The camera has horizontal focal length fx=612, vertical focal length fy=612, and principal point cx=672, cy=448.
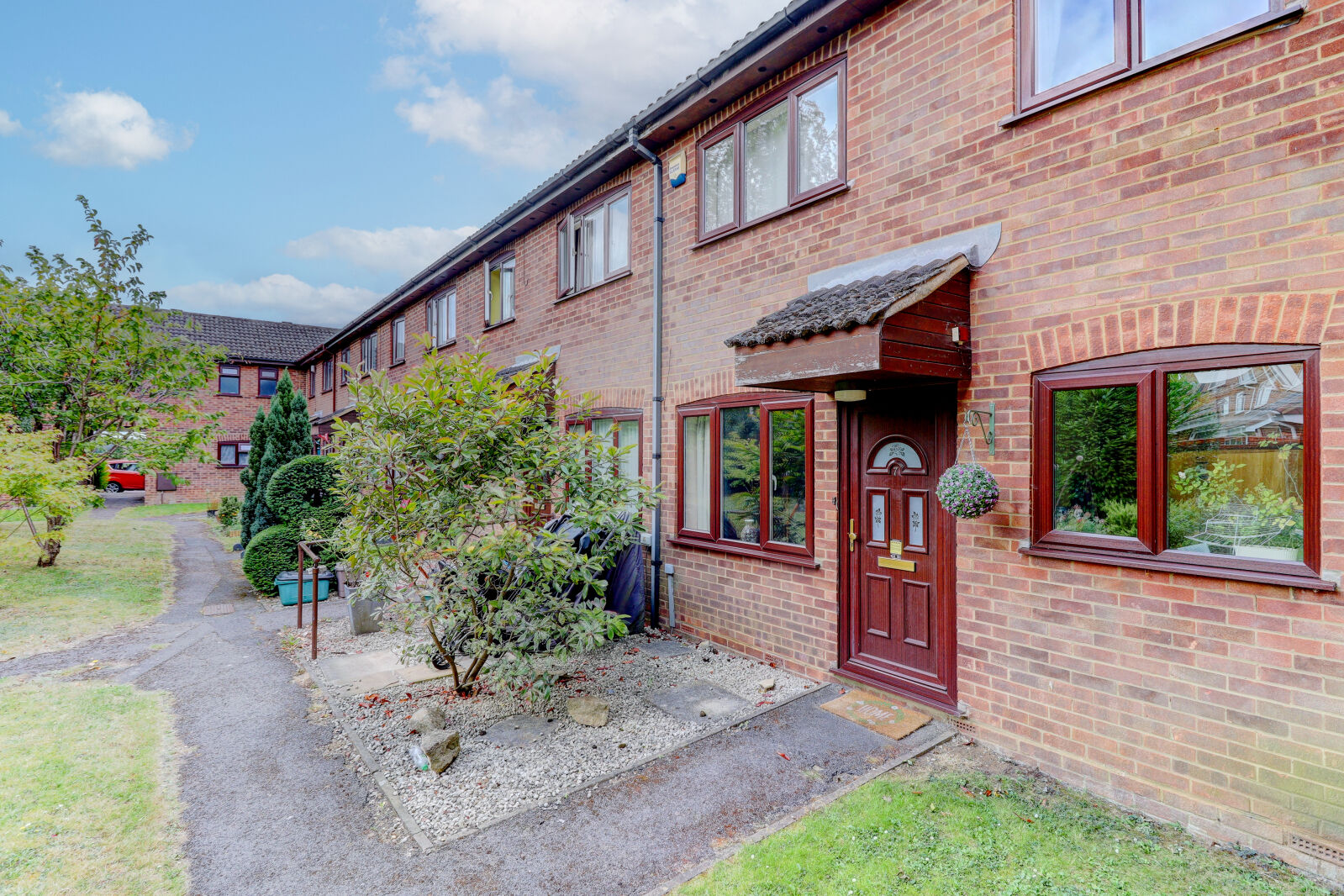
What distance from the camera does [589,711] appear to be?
4.67m

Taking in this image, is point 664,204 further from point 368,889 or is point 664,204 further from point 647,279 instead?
point 368,889

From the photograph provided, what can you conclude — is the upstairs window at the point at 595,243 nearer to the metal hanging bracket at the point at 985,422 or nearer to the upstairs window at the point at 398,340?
the metal hanging bracket at the point at 985,422

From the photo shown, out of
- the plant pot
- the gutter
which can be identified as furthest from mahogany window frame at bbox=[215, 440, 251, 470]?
the plant pot

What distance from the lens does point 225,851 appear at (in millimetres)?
3199

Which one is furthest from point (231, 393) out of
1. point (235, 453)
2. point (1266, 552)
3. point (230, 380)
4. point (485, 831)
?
point (1266, 552)

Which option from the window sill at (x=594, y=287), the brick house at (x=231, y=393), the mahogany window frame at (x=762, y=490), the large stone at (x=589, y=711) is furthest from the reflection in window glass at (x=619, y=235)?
the brick house at (x=231, y=393)

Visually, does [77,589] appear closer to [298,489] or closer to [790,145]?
[298,489]

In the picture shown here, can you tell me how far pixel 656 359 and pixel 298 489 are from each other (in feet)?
21.2

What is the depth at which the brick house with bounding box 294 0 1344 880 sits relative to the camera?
301cm

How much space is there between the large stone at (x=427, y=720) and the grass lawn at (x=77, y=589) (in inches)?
213

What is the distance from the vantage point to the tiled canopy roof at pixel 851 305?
3.83 meters

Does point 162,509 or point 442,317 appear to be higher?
point 442,317

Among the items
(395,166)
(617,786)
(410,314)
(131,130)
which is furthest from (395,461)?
(131,130)

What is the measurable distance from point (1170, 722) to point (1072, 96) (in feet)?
12.0
